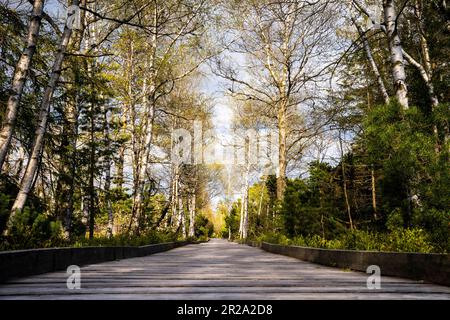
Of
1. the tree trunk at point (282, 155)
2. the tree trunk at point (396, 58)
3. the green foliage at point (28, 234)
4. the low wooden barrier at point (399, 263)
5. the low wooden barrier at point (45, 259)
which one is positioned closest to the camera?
the low wooden barrier at point (399, 263)

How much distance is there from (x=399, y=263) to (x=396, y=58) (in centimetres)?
547

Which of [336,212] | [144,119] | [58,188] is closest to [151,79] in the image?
[144,119]

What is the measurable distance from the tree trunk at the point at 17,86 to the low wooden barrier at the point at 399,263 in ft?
19.6

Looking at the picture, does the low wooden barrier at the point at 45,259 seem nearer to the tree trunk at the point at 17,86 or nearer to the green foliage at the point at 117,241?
the green foliage at the point at 117,241

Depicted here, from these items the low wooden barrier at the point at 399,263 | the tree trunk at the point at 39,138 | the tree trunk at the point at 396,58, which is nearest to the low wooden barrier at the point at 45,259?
the tree trunk at the point at 39,138

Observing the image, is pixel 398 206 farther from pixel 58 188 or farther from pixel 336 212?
pixel 58 188

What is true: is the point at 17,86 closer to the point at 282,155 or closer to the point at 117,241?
the point at 117,241

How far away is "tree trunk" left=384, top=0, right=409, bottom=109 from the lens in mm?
7549

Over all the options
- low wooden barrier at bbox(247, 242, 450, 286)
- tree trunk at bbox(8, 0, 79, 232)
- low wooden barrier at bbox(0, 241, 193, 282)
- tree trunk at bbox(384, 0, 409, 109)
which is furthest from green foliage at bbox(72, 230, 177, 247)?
tree trunk at bbox(384, 0, 409, 109)

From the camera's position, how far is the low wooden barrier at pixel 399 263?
11.3 feet

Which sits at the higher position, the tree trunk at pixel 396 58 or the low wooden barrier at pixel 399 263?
the tree trunk at pixel 396 58

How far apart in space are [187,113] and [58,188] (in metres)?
14.4

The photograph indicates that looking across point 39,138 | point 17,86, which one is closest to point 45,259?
point 39,138

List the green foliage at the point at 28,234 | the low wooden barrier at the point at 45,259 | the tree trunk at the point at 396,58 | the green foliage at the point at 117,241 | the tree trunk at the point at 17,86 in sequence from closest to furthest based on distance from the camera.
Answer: the low wooden barrier at the point at 45,259 → the green foliage at the point at 28,234 → the tree trunk at the point at 17,86 → the green foliage at the point at 117,241 → the tree trunk at the point at 396,58
